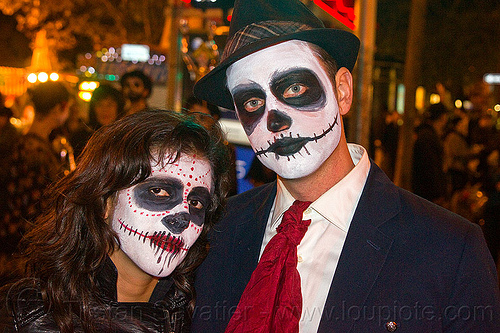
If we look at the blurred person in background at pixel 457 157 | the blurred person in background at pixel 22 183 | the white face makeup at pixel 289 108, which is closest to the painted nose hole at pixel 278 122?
the white face makeup at pixel 289 108

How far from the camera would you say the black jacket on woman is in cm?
211

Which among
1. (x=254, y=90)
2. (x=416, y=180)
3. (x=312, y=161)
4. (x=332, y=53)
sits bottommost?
(x=416, y=180)

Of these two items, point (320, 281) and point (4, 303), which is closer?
point (4, 303)

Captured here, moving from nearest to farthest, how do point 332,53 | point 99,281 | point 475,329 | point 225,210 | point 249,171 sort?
point 475,329
point 99,281
point 332,53
point 225,210
point 249,171

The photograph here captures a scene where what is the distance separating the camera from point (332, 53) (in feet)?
8.44

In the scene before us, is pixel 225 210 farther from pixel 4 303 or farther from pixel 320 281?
pixel 4 303

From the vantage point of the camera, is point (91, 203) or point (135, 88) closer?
point (91, 203)

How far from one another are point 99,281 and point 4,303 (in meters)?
0.37

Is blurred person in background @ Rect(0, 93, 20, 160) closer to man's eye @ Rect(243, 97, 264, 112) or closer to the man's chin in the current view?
man's eye @ Rect(243, 97, 264, 112)

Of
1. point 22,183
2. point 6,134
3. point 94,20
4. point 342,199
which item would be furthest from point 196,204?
point 94,20

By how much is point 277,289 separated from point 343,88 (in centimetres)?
100

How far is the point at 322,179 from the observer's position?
2.53 meters

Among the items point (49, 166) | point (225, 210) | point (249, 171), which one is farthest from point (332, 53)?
point (249, 171)

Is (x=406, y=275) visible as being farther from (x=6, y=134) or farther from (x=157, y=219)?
(x=6, y=134)
